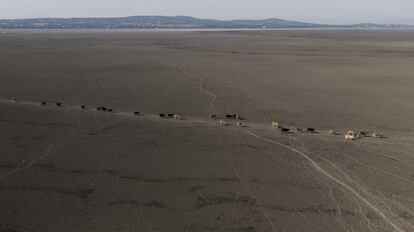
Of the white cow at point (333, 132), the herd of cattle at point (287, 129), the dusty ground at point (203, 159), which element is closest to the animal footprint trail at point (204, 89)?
the dusty ground at point (203, 159)

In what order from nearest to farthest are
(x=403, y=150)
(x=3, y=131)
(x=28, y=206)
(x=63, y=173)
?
(x=28, y=206) → (x=63, y=173) → (x=403, y=150) → (x=3, y=131)

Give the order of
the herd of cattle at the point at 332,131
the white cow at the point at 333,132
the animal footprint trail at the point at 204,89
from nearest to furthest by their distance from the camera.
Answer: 1. the herd of cattle at the point at 332,131
2. the white cow at the point at 333,132
3. the animal footprint trail at the point at 204,89

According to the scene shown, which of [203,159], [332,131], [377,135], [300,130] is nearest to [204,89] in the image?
[300,130]

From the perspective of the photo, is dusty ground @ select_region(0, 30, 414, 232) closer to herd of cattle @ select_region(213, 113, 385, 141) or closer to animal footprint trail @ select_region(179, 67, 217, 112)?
animal footprint trail @ select_region(179, 67, 217, 112)

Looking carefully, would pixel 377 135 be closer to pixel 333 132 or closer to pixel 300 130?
pixel 333 132

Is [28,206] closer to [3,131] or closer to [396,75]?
[3,131]

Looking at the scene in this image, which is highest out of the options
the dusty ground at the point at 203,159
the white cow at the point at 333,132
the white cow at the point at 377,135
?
the white cow at the point at 377,135

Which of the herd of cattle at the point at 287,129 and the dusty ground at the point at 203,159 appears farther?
the herd of cattle at the point at 287,129

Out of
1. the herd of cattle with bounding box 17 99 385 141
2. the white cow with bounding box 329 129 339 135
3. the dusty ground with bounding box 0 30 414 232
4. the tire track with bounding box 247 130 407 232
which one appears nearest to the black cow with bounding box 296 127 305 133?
the herd of cattle with bounding box 17 99 385 141

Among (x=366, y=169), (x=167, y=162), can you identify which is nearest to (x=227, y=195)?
(x=167, y=162)

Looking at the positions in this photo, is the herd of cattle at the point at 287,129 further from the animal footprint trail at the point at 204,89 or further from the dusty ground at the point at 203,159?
the animal footprint trail at the point at 204,89
